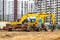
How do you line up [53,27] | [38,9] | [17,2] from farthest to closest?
[38,9], [17,2], [53,27]

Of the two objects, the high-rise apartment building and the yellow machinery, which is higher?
the high-rise apartment building

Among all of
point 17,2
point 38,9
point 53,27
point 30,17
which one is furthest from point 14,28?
point 38,9

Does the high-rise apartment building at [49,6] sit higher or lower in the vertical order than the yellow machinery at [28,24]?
higher

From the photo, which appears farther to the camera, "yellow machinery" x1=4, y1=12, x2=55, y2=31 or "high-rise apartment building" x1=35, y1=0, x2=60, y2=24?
"high-rise apartment building" x1=35, y1=0, x2=60, y2=24

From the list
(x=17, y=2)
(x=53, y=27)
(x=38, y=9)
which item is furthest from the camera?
(x=38, y=9)

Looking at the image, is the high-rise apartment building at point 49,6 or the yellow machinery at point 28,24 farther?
the high-rise apartment building at point 49,6

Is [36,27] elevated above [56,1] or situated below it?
below

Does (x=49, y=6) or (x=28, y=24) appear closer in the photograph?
(x=28, y=24)

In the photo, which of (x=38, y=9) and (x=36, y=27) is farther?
(x=38, y=9)

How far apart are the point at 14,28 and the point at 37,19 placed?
290 centimetres

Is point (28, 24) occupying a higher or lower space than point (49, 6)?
lower

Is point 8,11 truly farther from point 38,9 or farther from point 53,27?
point 53,27

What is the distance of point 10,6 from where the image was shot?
162 feet

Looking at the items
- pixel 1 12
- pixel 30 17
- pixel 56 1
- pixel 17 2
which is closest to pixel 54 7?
pixel 56 1
